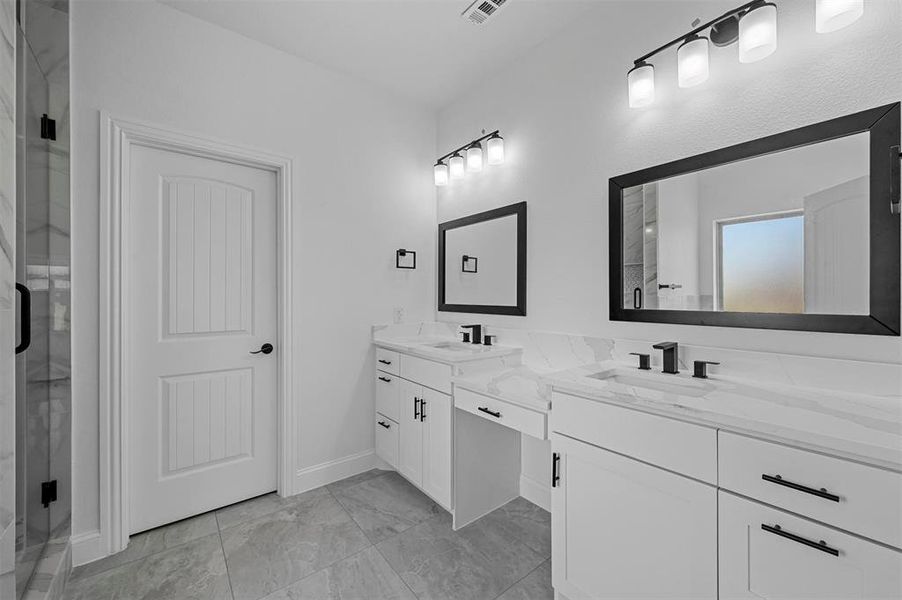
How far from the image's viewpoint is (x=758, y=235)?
4.85 feet

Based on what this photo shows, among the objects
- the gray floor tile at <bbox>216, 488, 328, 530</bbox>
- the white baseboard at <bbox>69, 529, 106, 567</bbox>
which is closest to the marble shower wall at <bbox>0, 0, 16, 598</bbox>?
the white baseboard at <bbox>69, 529, 106, 567</bbox>

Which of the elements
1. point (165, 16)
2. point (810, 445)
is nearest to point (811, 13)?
point (810, 445)

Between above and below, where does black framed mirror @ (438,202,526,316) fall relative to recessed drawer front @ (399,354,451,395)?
above

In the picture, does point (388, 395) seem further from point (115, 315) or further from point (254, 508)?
point (115, 315)

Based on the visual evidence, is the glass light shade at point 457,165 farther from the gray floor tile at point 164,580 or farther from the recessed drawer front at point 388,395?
the gray floor tile at point 164,580

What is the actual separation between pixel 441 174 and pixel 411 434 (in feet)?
6.02

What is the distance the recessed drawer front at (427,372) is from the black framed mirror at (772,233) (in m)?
0.93

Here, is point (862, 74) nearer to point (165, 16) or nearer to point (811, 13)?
point (811, 13)

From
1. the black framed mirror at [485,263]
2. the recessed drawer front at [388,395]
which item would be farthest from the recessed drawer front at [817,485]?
the recessed drawer front at [388,395]

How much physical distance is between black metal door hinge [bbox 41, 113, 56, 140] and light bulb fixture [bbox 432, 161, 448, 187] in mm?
2038

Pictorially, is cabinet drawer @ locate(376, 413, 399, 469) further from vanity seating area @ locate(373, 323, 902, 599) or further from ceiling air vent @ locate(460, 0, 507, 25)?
ceiling air vent @ locate(460, 0, 507, 25)

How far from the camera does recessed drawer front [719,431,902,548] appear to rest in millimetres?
839

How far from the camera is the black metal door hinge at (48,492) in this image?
157 cm

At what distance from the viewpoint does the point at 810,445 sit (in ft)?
3.05
